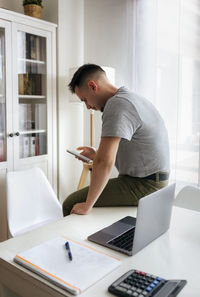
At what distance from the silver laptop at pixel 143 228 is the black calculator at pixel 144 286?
18cm

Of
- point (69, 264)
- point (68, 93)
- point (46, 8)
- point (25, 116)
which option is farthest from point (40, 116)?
point (69, 264)

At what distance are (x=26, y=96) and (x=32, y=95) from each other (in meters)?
0.09

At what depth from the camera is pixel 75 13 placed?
330cm

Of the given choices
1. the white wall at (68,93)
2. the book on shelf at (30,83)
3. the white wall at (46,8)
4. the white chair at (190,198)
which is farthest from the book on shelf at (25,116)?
the white chair at (190,198)

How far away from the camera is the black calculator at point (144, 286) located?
0.89 meters

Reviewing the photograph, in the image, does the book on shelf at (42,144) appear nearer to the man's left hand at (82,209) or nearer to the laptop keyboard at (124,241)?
the man's left hand at (82,209)

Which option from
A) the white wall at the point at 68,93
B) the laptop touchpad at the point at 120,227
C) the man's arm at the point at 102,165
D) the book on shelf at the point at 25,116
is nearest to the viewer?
the laptop touchpad at the point at 120,227

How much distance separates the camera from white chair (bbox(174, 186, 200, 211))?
182 cm

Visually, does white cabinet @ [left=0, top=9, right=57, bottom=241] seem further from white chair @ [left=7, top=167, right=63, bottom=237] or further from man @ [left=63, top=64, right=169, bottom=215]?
man @ [left=63, top=64, right=169, bottom=215]

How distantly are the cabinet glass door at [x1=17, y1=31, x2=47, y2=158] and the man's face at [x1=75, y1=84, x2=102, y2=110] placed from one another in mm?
1107

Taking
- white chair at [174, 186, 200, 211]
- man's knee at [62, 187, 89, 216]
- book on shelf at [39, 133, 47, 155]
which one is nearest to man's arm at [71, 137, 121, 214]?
man's knee at [62, 187, 89, 216]

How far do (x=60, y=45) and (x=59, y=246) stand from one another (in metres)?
2.32

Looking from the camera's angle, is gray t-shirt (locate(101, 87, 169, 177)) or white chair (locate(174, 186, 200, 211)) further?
white chair (locate(174, 186, 200, 211))

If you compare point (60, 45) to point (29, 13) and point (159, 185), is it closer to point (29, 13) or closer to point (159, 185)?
point (29, 13)
